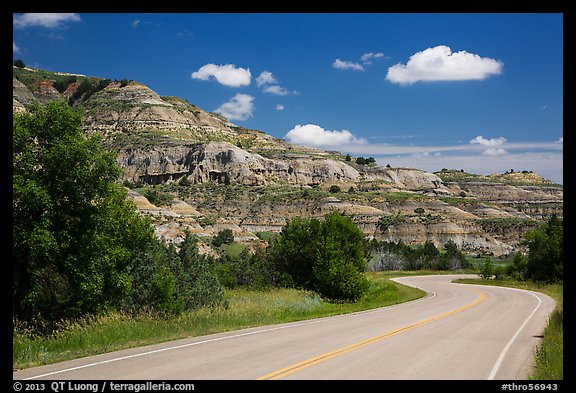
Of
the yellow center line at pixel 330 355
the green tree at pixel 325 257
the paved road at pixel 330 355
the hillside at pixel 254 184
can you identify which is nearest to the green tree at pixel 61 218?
the paved road at pixel 330 355

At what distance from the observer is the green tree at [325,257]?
33812 mm

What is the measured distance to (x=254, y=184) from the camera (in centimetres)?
13525

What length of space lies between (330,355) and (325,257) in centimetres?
2506

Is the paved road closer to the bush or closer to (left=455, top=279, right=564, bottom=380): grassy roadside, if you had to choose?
(left=455, top=279, right=564, bottom=380): grassy roadside

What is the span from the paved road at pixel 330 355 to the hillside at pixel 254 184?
1861 inches

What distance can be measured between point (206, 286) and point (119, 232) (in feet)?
27.1

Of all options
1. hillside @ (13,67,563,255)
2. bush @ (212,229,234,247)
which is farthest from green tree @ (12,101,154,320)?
bush @ (212,229,234,247)

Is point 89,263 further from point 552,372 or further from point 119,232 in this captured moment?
point 552,372

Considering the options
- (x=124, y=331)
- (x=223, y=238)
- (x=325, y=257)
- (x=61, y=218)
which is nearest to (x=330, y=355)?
(x=124, y=331)

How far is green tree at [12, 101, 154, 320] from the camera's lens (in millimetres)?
16125

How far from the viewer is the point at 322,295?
35.2 metres

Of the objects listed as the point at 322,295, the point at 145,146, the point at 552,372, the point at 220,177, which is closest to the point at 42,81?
the point at 145,146

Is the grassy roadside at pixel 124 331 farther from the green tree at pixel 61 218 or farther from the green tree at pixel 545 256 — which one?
the green tree at pixel 545 256

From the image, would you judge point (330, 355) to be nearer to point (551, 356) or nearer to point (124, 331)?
point (551, 356)
